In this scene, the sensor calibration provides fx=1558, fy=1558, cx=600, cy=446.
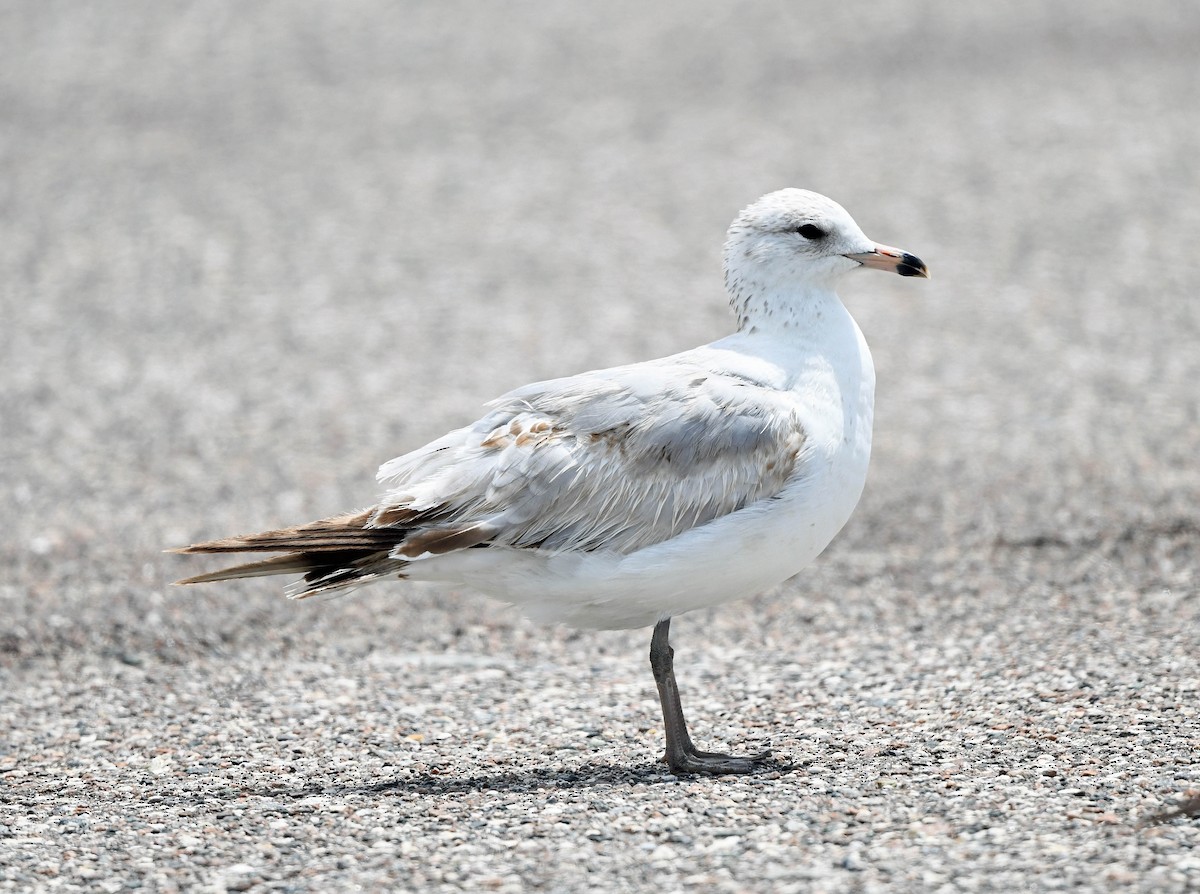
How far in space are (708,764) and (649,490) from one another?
3.27 feet

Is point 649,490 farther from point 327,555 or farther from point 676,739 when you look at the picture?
point 327,555

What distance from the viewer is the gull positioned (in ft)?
17.9

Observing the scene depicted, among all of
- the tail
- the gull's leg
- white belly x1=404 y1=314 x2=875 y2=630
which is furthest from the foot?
the tail

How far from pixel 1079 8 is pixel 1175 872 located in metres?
18.3

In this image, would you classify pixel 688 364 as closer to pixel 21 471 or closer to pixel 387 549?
pixel 387 549

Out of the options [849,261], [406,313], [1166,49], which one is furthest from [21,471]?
[1166,49]

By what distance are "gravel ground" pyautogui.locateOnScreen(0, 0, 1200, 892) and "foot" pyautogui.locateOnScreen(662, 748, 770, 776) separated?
82 millimetres

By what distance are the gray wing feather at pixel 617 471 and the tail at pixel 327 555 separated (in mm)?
77

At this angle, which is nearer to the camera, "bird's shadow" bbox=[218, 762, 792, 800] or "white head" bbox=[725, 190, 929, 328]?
Result: "bird's shadow" bbox=[218, 762, 792, 800]

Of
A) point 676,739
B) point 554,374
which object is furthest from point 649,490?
point 554,374

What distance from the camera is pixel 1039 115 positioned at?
56.2 ft

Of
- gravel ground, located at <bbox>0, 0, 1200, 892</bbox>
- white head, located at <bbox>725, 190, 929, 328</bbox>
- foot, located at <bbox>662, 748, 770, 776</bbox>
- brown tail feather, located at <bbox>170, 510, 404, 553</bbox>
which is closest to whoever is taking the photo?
gravel ground, located at <bbox>0, 0, 1200, 892</bbox>

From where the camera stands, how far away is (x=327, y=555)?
5.49 metres

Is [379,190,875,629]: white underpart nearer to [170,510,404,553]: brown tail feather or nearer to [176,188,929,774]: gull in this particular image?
[176,188,929,774]: gull
